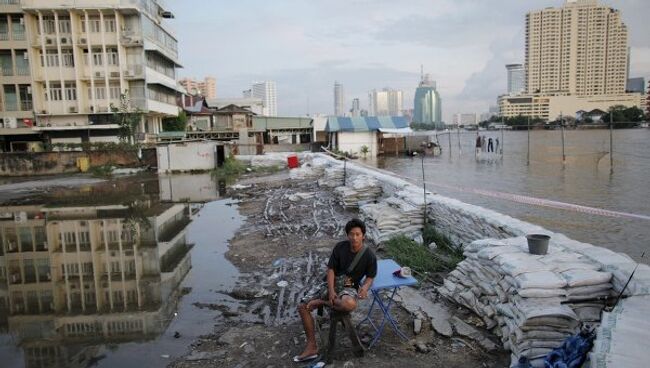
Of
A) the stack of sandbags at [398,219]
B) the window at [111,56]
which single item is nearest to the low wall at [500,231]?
the stack of sandbags at [398,219]

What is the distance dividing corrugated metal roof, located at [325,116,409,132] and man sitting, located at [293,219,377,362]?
34.9 m

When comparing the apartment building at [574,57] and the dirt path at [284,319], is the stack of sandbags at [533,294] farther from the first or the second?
the apartment building at [574,57]

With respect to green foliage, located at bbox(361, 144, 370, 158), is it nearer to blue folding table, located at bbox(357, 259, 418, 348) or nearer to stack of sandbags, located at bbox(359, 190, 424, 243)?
stack of sandbags, located at bbox(359, 190, 424, 243)

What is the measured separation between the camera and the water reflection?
523cm

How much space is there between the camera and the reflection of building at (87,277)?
5.32m

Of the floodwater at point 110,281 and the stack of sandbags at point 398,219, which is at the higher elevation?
the stack of sandbags at point 398,219

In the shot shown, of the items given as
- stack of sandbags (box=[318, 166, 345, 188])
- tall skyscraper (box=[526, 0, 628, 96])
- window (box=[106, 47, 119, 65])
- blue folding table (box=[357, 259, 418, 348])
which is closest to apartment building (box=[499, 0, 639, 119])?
tall skyscraper (box=[526, 0, 628, 96])

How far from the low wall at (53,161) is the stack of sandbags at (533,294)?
88.7ft

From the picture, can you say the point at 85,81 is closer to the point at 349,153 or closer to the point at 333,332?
the point at 349,153

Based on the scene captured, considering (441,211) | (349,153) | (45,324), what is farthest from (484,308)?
(349,153)

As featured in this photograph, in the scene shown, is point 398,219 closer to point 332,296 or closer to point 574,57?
point 332,296

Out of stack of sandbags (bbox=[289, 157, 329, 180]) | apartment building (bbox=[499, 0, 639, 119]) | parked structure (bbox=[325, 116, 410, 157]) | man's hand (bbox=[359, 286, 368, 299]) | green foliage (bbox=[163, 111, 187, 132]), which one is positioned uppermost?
apartment building (bbox=[499, 0, 639, 119])

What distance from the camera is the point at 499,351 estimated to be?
14.0 feet

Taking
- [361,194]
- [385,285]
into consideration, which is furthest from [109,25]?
[385,285]
